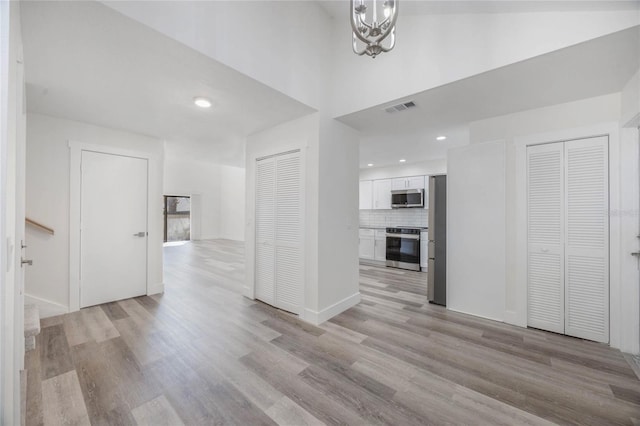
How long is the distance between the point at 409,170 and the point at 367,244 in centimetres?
217

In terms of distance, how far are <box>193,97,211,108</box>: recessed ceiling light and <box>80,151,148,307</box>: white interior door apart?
69.1 inches

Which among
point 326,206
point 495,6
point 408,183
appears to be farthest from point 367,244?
point 495,6

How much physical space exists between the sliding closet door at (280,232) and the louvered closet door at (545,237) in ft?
8.78

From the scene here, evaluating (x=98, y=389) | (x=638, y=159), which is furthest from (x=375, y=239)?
(x=98, y=389)

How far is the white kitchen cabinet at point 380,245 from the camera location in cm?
630

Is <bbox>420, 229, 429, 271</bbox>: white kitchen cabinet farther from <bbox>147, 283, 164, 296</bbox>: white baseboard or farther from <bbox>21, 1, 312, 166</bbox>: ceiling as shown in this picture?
<bbox>147, 283, 164, 296</bbox>: white baseboard

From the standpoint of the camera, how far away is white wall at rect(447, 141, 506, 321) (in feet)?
9.96

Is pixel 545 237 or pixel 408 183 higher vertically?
pixel 408 183

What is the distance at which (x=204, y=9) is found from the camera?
193 cm

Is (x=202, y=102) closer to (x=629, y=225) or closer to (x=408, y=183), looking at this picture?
(x=629, y=225)

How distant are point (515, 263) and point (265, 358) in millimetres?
2985

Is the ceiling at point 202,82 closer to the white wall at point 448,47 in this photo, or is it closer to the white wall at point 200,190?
the white wall at point 448,47

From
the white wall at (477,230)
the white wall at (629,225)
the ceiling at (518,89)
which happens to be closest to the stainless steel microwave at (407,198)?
the ceiling at (518,89)

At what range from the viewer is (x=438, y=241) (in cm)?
360
